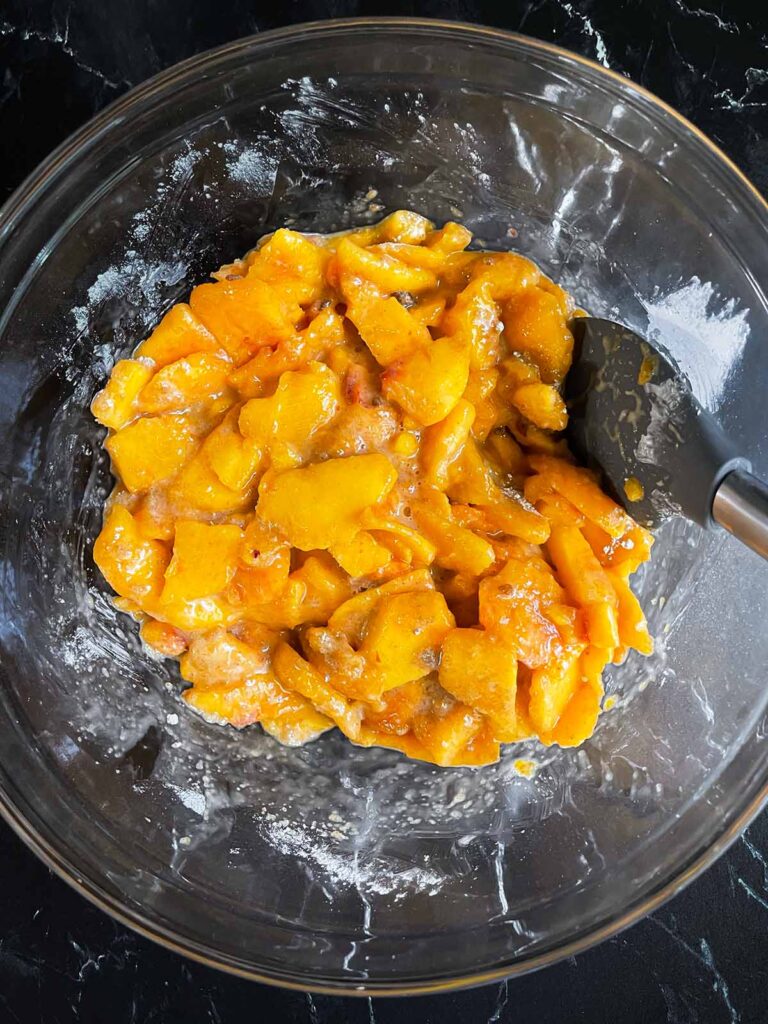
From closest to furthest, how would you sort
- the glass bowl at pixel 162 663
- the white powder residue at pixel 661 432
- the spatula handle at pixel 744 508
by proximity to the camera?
1. the spatula handle at pixel 744 508
2. the white powder residue at pixel 661 432
3. the glass bowl at pixel 162 663

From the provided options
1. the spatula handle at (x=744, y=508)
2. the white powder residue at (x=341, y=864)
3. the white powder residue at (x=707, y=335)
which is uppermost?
the white powder residue at (x=707, y=335)

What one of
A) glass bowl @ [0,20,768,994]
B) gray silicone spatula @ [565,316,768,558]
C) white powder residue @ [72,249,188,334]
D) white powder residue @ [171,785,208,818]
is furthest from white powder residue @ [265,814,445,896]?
white powder residue @ [72,249,188,334]

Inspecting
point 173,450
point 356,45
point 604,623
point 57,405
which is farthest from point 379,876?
point 356,45

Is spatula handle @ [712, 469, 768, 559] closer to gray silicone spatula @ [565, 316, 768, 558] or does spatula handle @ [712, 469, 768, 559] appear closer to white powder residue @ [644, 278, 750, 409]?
gray silicone spatula @ [565, 316, 768, 558]

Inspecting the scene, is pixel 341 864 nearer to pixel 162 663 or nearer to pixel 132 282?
pixel 162 663

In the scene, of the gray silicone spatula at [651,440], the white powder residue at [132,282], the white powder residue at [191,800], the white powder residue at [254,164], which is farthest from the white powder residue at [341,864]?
the white powder residue at [254,164]

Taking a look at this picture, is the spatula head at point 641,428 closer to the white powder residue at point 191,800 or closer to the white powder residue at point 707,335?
the white powder residue at point 707,335

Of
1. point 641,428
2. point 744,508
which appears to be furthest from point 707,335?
point 744,508

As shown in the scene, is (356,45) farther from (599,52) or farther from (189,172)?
(599,52)
